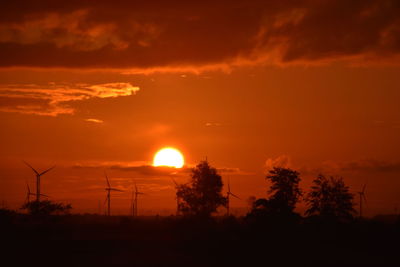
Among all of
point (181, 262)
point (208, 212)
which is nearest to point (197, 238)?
point (181, 262)

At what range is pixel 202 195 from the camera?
519 feet

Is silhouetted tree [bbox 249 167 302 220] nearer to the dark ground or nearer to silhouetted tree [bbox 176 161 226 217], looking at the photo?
the dark ground

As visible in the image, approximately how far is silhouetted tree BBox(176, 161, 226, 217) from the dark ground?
32817 millimetres

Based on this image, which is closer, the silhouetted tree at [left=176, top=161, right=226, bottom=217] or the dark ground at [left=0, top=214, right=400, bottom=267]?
the dark ground at [left=0, top=214, right=400, bottom=267]

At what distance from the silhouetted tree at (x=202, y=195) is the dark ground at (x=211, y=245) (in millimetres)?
32817

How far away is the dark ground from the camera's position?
86.6 meters

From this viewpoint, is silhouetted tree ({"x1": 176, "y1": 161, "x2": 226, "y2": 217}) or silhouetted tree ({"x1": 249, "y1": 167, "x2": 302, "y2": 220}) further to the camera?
silhouetted tree ({"x1": 176, "y1": 161, "x2": 226, "y2": 217})

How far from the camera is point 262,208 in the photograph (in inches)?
4038

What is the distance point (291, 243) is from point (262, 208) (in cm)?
784

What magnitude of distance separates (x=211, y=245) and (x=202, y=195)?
57.7 meters

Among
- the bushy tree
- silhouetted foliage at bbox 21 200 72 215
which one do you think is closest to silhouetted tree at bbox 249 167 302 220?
the bushy tree

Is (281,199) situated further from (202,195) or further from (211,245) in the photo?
(202,195)

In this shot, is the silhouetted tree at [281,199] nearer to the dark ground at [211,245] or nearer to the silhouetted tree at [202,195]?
the dark ground at [211,245]

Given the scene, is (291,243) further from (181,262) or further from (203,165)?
(203,165)
